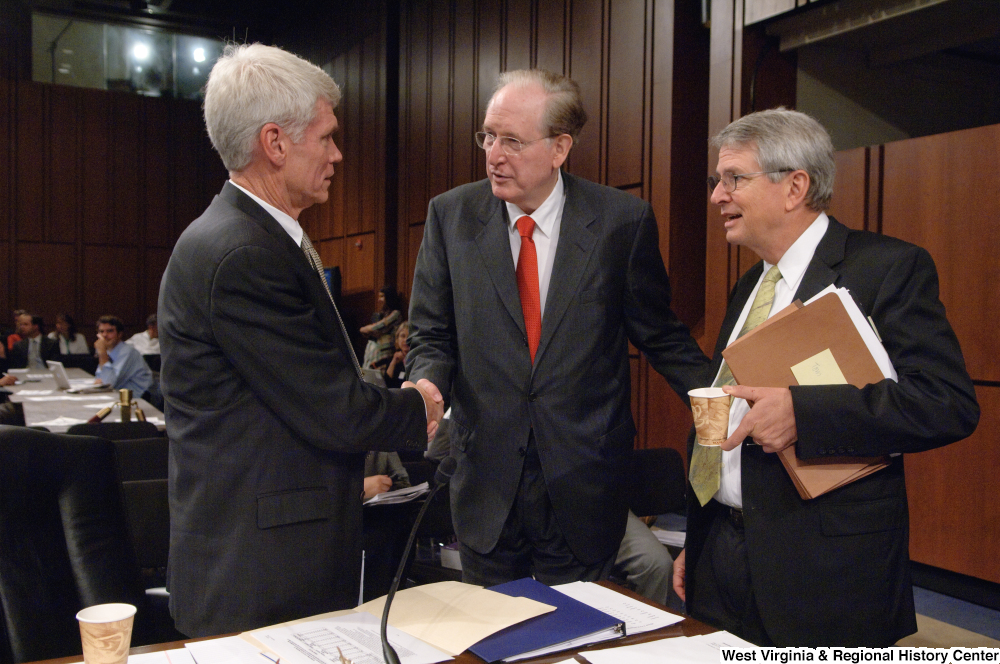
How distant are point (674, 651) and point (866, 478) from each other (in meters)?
0.59

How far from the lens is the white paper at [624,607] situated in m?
1.40

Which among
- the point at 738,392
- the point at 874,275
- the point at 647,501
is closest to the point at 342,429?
the point at 738,392

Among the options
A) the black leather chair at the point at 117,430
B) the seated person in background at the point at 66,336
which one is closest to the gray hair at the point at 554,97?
the black leather chair at the point at 117,430

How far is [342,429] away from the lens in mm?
1547

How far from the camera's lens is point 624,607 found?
1.49 meters

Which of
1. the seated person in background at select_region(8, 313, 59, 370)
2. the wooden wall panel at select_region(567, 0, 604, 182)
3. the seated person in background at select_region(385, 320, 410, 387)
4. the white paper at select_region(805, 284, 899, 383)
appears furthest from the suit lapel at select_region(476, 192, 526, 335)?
the seated person in background at select_region(8, 313, 59, 370)

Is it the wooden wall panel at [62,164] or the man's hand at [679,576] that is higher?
the wooden wall panel at [62,164]

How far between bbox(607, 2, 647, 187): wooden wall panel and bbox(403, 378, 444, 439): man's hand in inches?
180

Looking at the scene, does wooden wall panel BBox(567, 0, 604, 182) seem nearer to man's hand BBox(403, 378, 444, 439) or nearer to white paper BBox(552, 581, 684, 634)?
man's hand BBox(403, 378, 444, 439)

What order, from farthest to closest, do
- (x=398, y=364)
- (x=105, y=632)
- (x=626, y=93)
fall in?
(x=398, y=364) → (x=626, y=93) → (x=105, y=632)

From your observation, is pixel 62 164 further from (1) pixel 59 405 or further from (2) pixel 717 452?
(2) pixel 717 452

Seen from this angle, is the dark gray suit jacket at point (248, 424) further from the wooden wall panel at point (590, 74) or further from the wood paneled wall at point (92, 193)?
the wood paneled wall at point (92, 193)

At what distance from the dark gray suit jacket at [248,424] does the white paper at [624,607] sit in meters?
0.49

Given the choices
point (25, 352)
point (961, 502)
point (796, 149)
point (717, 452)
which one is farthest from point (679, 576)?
point (25, 352)
